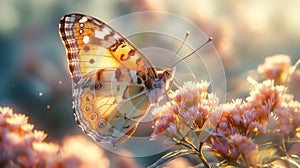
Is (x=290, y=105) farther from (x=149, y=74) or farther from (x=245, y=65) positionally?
(x=245, y=65)

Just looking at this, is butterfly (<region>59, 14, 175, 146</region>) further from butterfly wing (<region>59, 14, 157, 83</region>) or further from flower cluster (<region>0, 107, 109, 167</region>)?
flower cluster (<region>0, 107, 109, 167</region>)

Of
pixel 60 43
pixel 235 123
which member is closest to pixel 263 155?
pixel 235 123

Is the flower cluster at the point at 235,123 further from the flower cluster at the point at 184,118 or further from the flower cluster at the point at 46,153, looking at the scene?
the flower cluster at the point at 46,153

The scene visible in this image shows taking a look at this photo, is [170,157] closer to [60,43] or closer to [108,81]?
[108,81]

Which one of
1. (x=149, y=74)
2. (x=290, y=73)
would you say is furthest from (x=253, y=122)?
(x=149, y=74)

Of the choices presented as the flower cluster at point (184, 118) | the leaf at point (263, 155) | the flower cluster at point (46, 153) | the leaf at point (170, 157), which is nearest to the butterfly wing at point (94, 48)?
the flower cluster at point (184, 118)

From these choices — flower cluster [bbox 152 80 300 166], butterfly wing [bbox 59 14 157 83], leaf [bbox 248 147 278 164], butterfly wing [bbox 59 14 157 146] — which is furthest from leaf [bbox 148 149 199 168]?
butterfly wing [bbox 59 14 157 83]
